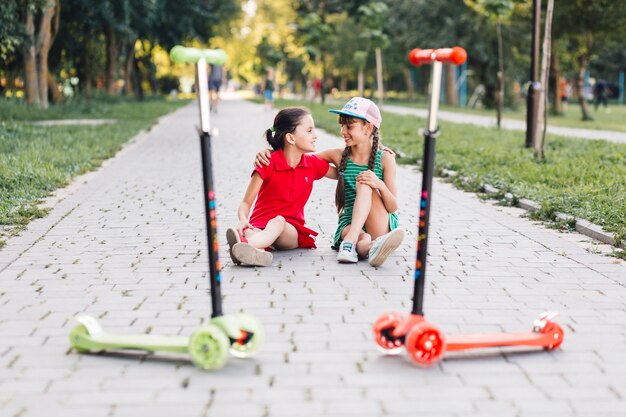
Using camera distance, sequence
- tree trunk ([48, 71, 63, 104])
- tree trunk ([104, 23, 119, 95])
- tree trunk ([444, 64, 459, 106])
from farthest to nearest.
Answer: tree trunk ([444, 64, 459, 106]) → tree trunk ([104, 23, 119, 95]) → tree trunk ([48, 71, 63, 104])

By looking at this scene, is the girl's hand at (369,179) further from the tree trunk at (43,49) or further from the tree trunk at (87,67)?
the tree trunk at (87,67)

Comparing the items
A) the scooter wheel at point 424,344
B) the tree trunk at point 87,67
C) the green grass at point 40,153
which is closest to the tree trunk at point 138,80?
the tree trunk at point 87,67

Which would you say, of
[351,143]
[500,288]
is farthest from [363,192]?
[500,288]

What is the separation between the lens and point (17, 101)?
2378 cm

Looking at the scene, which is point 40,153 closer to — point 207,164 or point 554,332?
point 207,164

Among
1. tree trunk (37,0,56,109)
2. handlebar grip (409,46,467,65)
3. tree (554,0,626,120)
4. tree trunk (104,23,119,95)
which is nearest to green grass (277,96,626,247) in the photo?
handlebar grip (409,46,467,65)

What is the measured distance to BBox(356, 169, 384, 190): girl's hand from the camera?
233 inches

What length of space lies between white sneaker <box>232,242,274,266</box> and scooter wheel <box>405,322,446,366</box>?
2.21 metres

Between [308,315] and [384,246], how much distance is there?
4.25 ft

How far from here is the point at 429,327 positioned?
382 cm

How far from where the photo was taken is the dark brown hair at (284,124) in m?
5.97

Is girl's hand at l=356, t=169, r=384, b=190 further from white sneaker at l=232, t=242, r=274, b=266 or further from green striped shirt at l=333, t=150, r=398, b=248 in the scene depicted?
white sneaker at l=232, t=242, r=274, b=266

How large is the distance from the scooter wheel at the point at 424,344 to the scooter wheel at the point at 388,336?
0.12 metres

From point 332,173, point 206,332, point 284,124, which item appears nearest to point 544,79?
point 332,173
